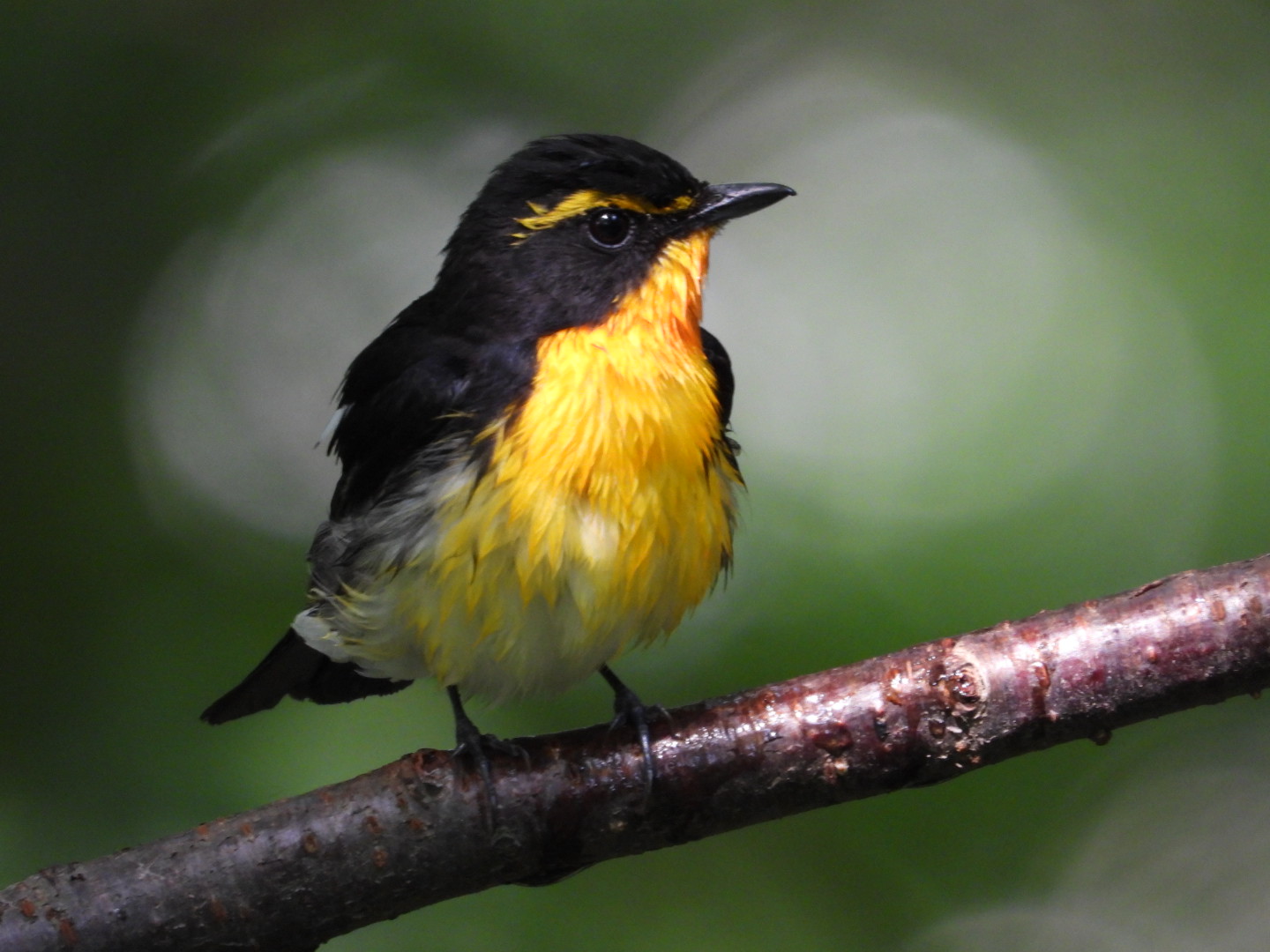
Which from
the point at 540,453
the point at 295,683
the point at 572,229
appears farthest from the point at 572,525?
the point at 295,683

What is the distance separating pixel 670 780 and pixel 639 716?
0.55 feet

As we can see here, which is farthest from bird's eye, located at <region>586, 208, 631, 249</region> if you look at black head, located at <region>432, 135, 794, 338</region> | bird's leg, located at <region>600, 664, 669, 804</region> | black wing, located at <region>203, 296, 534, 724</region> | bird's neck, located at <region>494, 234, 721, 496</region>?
bird's leg, located at <region>600, 664, 669, 804</region>

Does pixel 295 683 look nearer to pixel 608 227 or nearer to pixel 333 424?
pixel 333 424

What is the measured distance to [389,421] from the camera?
2.74 metres

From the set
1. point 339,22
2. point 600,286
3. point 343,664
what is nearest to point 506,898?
point 343,664

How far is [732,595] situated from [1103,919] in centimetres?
170

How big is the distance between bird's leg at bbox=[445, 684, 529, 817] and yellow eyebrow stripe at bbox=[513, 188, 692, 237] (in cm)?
108

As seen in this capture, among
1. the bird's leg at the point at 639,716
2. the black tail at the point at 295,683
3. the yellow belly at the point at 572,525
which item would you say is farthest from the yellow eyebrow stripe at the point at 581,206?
the black tail at the point at 295,683

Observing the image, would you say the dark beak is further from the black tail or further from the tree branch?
the black tail

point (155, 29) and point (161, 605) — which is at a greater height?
point (155, 29)

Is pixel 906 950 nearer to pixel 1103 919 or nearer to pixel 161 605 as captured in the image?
pixel 1103 919

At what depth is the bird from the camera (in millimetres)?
2506

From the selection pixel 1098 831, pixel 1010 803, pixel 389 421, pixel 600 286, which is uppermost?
pixel 600 286

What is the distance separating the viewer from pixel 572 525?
97.9 inches
